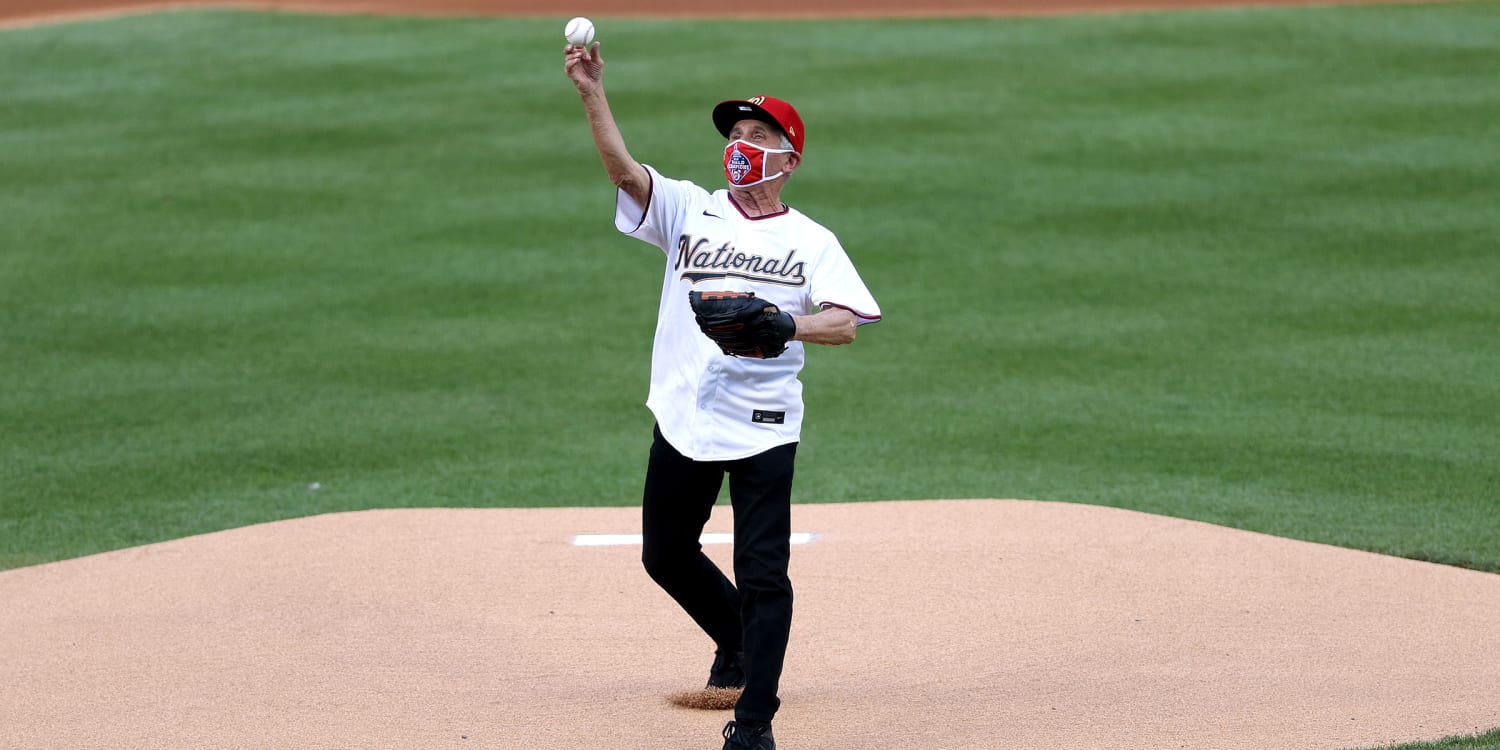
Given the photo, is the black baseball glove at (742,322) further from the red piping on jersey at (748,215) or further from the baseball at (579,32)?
the baseball at (579,32)

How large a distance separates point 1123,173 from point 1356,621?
29.3ft

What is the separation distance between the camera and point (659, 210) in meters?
5.16

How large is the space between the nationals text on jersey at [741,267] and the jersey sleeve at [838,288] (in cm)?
6

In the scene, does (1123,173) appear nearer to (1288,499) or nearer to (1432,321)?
(1432,321)

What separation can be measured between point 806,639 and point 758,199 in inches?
74.2

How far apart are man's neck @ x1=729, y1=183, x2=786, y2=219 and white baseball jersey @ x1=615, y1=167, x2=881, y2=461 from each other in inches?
1.9

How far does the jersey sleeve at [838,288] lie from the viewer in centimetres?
500

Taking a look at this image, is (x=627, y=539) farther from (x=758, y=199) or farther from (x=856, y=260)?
(x=856, y=260)

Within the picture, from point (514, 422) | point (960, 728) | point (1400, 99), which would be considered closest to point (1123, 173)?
point (1400, 99)

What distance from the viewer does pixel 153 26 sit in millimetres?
22875

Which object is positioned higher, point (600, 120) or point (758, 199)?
point (600, 120)

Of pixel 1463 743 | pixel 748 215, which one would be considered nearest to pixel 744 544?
pixel 748 215

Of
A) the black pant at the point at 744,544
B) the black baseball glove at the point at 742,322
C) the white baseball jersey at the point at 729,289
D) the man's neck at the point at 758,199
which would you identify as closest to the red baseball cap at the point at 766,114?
the man's neck at the point at 758,199

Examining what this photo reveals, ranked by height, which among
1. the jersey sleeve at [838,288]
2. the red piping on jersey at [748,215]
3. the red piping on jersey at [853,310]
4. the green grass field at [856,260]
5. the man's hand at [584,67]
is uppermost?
the man's hand at [584,67]
